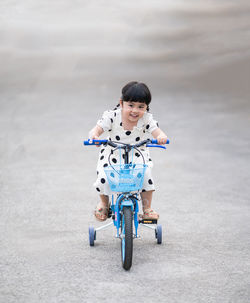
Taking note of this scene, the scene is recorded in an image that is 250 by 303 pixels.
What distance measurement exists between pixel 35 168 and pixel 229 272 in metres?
5.12

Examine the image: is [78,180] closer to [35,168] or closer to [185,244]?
[35,168]

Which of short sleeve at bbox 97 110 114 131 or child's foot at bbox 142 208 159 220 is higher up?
short sleeve at bbox 97 110 114 131

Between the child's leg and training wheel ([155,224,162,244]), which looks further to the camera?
training wheel ([155,224,162,244])

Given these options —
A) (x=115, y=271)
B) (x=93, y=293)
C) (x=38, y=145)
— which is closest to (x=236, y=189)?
(x=115, y=271)

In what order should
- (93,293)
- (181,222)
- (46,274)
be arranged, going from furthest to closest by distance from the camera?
(181,222)
(46,274)
(93,293)

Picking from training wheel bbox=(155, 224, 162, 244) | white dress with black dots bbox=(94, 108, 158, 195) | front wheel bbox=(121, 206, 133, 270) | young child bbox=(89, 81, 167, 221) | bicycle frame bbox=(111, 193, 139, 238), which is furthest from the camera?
training wheel bbox=(155, 224, 162, 244)

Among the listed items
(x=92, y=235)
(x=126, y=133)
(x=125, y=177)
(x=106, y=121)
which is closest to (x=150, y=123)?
(x=126, y=133)

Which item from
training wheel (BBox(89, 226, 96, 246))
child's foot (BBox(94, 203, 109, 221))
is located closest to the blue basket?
child's foot (BBox(94, 203, 109, 221))

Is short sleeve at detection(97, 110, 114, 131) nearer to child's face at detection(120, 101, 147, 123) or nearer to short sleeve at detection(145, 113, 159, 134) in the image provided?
child's face at detection(120, 101, 147, 123)

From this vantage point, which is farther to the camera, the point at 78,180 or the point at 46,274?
the point at 78,180

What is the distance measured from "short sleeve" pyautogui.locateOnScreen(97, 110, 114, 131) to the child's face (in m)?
0.20

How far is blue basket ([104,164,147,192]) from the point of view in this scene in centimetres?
390

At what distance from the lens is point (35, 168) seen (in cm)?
852

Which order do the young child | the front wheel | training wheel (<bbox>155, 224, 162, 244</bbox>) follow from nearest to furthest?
1. the front wheel
2. the young child
3. training wheel (<bbox>155, 224, 162, 244</bbox>)
